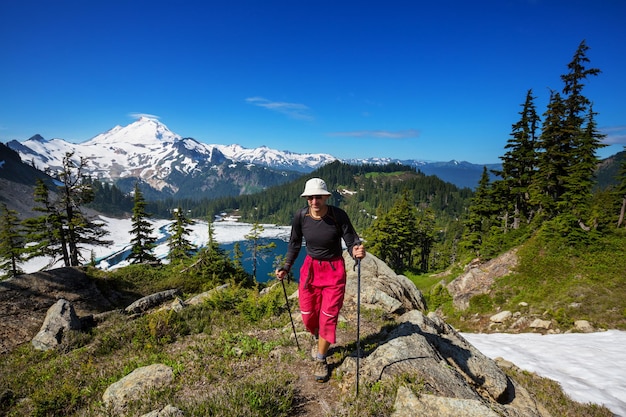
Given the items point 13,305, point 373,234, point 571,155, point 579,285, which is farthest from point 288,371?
point 373,234

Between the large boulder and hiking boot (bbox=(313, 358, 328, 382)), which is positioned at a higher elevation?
hiking boot (bbox=(313, 358, 328, 382))

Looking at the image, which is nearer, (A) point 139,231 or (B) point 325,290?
(B) point 325,290

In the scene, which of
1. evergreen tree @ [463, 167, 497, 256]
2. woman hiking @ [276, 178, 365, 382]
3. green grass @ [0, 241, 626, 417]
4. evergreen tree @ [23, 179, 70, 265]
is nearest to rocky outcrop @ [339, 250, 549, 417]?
green grass @ [0, 241, 626, 417]

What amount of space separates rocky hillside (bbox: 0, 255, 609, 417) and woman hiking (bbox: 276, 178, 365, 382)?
95 centimetres

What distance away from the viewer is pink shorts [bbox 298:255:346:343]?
548cm

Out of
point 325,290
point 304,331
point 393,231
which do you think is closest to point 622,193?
point 393,231

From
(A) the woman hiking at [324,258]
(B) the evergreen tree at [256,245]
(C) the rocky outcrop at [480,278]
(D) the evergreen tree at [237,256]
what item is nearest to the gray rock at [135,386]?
(A) the woman hiking at [324,258]

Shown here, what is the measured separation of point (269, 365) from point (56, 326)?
23.7ft

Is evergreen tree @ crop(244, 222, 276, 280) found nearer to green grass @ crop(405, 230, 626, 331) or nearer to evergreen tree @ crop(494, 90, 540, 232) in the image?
green grass @ crop(405, 230, 626, 331)

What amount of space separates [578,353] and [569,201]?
1919 cm

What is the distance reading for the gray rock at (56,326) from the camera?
8.19 meters

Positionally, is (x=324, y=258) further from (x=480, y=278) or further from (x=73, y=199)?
(x=73, y=199)

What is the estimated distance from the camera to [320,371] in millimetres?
5621

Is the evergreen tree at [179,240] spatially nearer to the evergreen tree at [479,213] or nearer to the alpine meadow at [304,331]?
the alpine meadow at [304,331]
